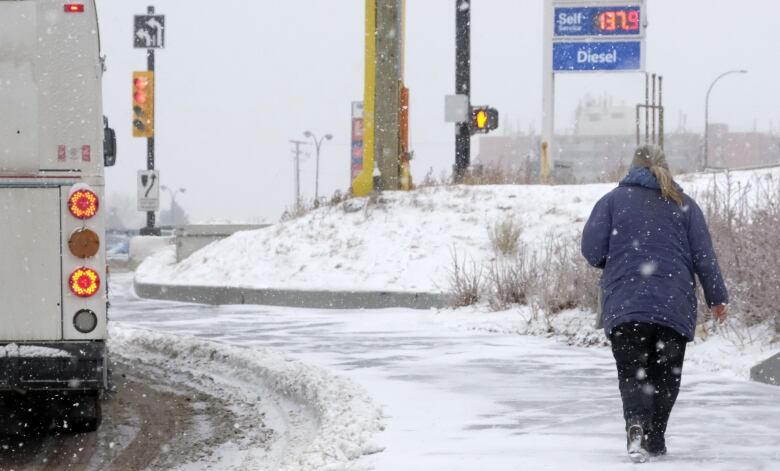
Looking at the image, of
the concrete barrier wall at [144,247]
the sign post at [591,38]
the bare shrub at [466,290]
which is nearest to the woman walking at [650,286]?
the bare shrub at [466,290]

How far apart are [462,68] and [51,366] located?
1771 centimetres

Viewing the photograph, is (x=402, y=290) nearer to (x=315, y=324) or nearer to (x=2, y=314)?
(x=315, y=324)

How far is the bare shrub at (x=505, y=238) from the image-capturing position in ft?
60.4

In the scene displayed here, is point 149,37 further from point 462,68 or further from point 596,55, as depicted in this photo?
point 596,55

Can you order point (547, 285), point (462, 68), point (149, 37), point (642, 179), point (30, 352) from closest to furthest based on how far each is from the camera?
point (642, 179)
point (30, 352)
point (547, 285)
point (462, 68)
point (149, 37)


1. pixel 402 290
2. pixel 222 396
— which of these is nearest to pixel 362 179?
pixel 402 290

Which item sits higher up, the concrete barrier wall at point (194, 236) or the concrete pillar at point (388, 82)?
the concrete pillar at point (388, 82)

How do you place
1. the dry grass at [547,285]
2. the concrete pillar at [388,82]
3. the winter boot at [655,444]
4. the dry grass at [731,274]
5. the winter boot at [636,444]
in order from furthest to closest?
the concrete pillar at [388,82], the dry grass at [547,285], the dry grass at [731,274], the winter boot at [655,444], the winter boot at [636,444]

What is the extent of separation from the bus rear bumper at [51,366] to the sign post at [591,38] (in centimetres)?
2014

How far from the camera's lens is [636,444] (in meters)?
6.29

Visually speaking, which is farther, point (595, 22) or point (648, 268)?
point (595, 22)

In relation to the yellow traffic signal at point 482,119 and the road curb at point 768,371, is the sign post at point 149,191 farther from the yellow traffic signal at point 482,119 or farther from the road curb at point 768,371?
the road curb at point 768,371

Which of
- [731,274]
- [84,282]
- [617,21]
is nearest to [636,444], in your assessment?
[84,282]

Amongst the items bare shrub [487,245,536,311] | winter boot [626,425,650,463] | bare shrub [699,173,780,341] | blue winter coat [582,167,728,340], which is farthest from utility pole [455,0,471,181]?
winter boot [626,425,650,463]
